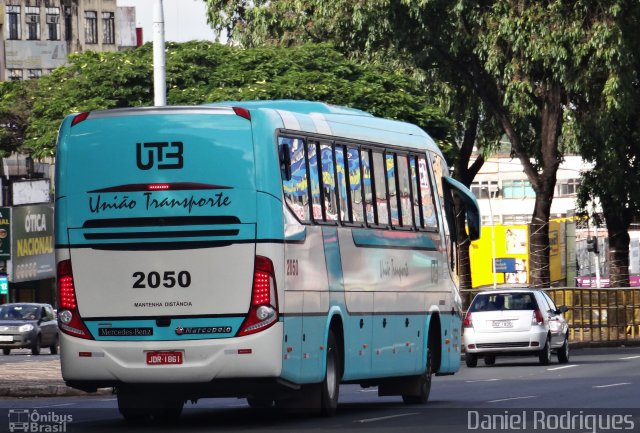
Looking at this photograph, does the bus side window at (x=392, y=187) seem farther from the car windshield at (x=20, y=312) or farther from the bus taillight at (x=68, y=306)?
the car windshield at (x=20, y=312)

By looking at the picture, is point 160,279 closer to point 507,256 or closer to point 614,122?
point 614,122

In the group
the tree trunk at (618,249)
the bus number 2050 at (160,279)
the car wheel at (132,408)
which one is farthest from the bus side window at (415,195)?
the tree trunk at (618,249)

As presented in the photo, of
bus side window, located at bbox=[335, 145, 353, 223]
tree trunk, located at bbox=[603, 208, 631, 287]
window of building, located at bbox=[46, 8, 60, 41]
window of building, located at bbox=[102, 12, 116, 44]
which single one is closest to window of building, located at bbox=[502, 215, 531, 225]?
window of building, located at bbox=[102, 12, 116, 44]

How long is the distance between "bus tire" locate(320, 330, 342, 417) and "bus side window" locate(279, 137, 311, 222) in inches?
60.4

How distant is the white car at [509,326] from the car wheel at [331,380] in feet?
56.5

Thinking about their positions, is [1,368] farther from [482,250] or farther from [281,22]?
[482,250]

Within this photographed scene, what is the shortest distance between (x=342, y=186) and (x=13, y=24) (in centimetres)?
7360

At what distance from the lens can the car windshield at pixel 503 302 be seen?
37469mm

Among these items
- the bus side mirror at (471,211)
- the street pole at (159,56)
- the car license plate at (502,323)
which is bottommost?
the car license plate at (502,323)

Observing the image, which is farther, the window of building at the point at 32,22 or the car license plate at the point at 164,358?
the window of building at the point at 32,22

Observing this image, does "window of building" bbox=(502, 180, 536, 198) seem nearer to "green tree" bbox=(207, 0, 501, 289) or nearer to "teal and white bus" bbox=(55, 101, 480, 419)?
"green tree" bbox=(207, 0, 501, 289)

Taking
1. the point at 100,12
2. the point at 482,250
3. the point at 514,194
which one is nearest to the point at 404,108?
the point at 100,12

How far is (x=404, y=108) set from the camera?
51.1m

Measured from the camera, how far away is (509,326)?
36.9m
